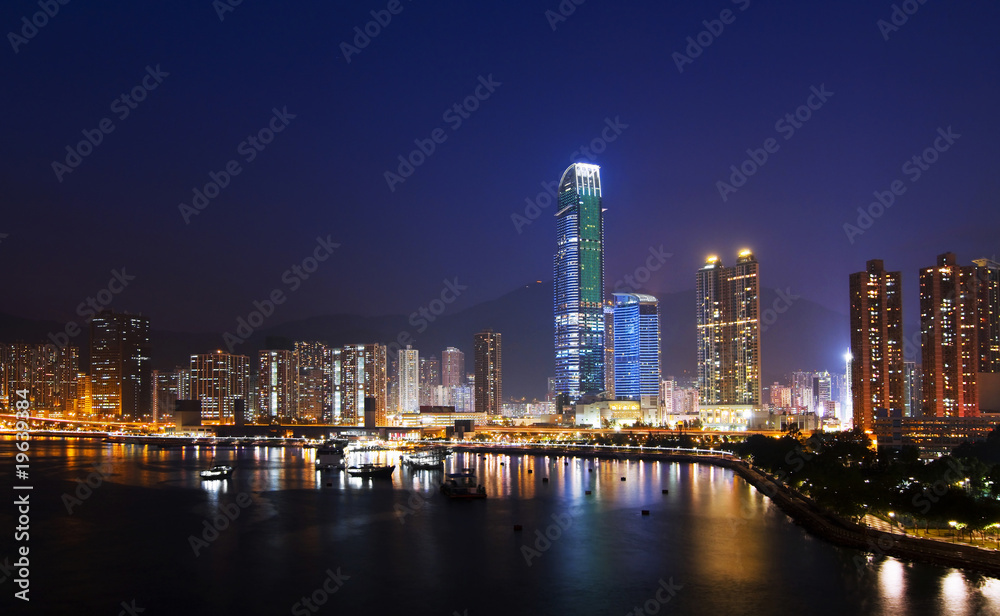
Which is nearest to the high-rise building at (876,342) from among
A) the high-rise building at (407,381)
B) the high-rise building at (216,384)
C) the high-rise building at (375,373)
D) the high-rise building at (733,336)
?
the high-rise building at (733,336)

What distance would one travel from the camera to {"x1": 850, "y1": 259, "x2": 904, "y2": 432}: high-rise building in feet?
189

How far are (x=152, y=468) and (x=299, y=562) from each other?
27.3 metres

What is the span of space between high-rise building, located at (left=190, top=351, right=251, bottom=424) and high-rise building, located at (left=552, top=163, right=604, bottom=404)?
37.6m

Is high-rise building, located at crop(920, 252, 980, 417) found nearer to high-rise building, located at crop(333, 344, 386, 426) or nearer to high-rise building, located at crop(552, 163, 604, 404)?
high-rise building, located at crop(552, 163, 604, 404)

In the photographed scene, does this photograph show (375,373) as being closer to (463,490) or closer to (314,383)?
(314,383)

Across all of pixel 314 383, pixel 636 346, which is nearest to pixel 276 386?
pixel 314 383

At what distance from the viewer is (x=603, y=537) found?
20453 millimetres

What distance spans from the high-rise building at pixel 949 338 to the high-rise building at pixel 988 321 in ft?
4.09

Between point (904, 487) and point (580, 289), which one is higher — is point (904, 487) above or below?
below

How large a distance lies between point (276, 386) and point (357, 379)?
36.8 feet

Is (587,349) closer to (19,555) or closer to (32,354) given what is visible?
(32,354)

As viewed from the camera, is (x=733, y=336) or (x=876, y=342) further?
(x=733, y=336)

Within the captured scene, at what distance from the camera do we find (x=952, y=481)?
69.2 ft

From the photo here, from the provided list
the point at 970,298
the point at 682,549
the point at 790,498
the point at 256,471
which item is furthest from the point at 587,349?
the point at 682,549
